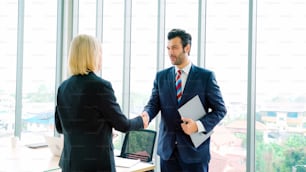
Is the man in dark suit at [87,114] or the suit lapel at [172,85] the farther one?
the suit lapel at [172,85]

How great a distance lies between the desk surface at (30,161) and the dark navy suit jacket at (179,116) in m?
0.23

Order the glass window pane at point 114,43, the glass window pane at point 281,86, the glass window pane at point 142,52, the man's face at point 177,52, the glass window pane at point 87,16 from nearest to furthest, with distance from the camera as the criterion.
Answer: the man's face at point 177,52 → the glass window pane at point 281,86 → the glass window pane at point 142,52 → the glass window pane at point 114,43 → the glass window pane at point 87,16

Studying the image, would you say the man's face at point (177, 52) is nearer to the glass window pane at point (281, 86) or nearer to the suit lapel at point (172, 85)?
the suit lapel at point (172, 85)

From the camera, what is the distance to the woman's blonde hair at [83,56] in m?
1.71

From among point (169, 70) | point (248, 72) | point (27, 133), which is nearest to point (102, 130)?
point (169, 70)

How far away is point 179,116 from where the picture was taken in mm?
2275

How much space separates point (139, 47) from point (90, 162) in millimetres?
2503

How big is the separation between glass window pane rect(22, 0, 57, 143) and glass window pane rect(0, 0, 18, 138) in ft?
0.47

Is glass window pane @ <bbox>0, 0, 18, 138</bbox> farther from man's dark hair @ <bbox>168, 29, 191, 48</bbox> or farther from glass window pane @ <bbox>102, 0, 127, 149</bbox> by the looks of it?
man's dark hair @ <bbox>168, 29, 191, 48</bbox>

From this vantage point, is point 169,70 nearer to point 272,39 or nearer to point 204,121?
point 204,121

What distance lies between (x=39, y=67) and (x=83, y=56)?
9.75 ft

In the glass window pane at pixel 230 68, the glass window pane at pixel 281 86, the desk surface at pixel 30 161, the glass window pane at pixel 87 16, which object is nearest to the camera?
the desk surface at pixel 30 161

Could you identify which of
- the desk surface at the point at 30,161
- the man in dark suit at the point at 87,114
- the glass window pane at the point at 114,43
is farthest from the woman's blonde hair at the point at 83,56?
the glass window pane at the point at 114,43

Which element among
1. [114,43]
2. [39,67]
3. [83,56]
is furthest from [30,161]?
[39,67]
